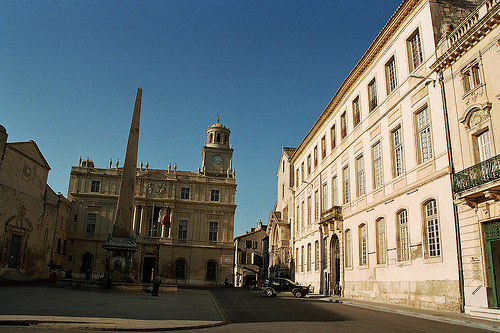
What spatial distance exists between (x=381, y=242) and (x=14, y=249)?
33418 millimetres

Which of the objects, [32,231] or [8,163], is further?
[32,231]

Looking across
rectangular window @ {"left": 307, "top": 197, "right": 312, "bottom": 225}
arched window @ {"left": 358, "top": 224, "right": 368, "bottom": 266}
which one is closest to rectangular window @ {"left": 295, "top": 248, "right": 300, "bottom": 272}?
rectangular window @ {"left": 307, "top": 197, "right": 312, "bottom": 225}

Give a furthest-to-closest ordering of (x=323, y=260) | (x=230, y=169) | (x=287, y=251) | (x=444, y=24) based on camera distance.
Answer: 1. (x=230, y=169)
2. (x=287, y=251)
3. (x=323, y=260)
4. (x=444, y=24)

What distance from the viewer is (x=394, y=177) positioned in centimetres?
1983

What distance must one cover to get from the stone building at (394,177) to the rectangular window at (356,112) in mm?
77

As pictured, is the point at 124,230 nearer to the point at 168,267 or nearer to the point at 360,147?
the point at 360,147

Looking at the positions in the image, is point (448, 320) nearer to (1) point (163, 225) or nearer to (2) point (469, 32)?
(2) point (469, 32)

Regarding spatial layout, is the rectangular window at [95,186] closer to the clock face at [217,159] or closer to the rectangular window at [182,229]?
the rectangular window at [182,229]

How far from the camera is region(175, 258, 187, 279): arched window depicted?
182ft

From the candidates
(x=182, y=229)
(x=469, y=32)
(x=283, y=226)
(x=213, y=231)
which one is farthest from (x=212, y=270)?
(x=469, y=32)

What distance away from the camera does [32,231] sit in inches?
1578

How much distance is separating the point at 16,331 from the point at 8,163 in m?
33.5

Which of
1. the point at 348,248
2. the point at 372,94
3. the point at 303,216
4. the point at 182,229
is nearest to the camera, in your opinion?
the point at 372,94

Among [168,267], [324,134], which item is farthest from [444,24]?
[168,267]
